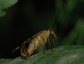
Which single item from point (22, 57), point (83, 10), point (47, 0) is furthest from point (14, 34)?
point (22, 57)

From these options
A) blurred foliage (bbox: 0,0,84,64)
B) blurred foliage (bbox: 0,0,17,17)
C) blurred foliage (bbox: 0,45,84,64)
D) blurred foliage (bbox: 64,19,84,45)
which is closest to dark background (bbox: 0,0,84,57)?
blurred foliage (bbox: 0,0,84,64)

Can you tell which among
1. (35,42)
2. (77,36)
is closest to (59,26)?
(77,36)

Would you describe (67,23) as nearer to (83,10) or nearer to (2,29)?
(83,10)

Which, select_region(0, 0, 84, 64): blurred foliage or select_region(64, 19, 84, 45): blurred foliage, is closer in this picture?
select_region(0, 0, 84, 64): blurred foliage

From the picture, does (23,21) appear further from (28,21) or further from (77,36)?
(77,36)

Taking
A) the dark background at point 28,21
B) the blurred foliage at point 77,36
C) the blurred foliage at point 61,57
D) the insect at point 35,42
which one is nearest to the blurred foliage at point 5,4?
the insect at point 35,42

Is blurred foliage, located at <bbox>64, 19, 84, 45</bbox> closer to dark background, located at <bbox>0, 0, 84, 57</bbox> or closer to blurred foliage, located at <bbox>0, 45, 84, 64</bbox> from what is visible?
dark background, located at <bbox>0, 0, 84, 57</bbox>

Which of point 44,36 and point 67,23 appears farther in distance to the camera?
point 67,23

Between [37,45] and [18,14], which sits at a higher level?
[18,14]
